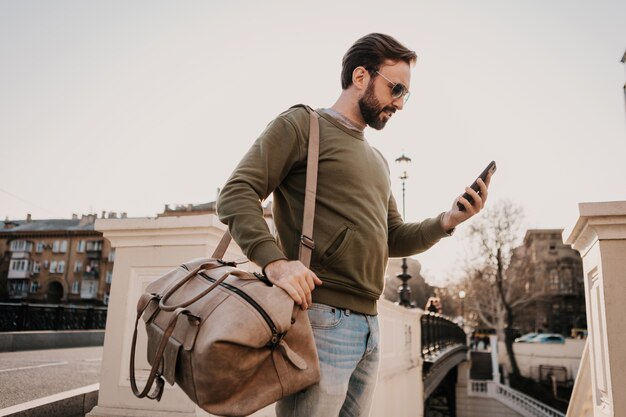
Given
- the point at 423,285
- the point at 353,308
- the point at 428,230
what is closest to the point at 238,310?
the point at 353,308

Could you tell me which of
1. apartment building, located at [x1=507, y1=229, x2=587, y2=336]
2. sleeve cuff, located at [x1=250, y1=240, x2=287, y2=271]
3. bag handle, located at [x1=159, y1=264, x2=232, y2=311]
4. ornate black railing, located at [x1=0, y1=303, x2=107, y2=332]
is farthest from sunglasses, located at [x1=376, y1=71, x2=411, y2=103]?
apartment building, located at [x1=507, y1=229, x2=587, y2=336]

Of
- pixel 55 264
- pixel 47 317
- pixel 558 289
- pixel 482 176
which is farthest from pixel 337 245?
pixel 55 264

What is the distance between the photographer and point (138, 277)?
3230 millimetres

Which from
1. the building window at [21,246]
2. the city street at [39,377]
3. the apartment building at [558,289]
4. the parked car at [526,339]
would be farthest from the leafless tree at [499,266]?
the building window at [21,246]

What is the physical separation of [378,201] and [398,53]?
0.62 metres

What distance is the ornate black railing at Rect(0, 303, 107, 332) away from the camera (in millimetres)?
12336

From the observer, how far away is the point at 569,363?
37969mm

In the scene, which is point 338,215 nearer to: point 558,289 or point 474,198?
point 474,198

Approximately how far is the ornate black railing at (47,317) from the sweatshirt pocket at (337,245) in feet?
43.2

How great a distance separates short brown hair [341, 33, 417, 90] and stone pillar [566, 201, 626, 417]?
1.56 metres

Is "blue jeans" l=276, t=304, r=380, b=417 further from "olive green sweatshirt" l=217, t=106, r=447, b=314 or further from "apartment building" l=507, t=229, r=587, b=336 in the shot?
"apartment building" l=507, t=229, r=587, b=336

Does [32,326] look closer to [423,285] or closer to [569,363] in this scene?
[569,363]

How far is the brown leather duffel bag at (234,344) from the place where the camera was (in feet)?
3.93

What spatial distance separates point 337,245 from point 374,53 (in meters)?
0.83
